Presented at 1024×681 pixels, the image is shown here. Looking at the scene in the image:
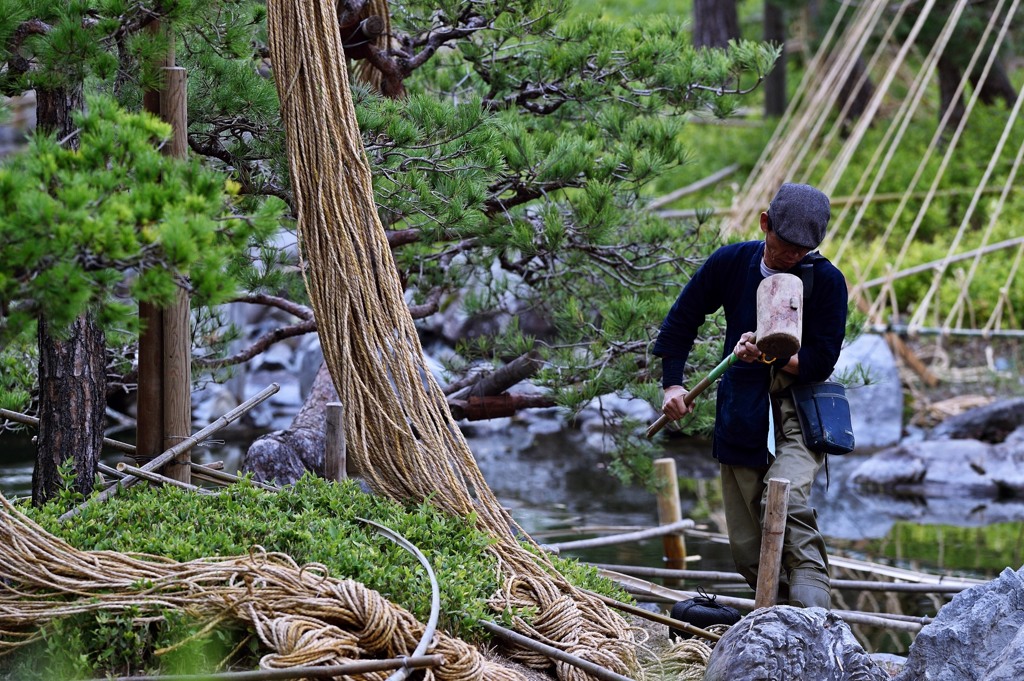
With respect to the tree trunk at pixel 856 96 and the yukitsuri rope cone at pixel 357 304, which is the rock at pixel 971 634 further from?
the tree trunk at pixel 856 96

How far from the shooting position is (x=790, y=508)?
3.72 metres

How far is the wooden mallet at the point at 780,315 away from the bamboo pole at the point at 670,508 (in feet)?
8.16

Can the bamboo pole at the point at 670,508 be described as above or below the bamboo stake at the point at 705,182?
below

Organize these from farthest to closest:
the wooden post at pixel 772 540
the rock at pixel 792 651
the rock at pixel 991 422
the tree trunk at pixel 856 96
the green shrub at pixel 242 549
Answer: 1. the tree trunk at pixel 856 96
2. the rock at pixel 991 422
3. the wooden post at pixel 772 540
4. the rock at pixel 792 651
5. the green shrub at pixel 242 549

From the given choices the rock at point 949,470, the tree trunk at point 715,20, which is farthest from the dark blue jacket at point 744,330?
the tree trunk at point 715,20

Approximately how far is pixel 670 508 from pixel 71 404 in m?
3.47

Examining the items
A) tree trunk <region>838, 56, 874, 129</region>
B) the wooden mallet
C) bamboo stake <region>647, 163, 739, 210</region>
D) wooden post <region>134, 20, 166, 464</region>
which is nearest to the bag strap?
the wooden mallet

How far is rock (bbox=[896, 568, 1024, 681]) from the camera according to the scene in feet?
10.9

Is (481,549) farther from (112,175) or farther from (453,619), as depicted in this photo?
(112,175)

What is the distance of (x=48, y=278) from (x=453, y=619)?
153cm

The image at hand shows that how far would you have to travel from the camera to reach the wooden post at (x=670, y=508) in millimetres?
5930

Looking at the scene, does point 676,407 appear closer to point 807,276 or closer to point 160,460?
point 807,276

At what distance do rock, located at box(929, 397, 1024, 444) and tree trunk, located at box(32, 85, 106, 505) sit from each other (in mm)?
7203

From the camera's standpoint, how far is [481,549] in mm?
3535
